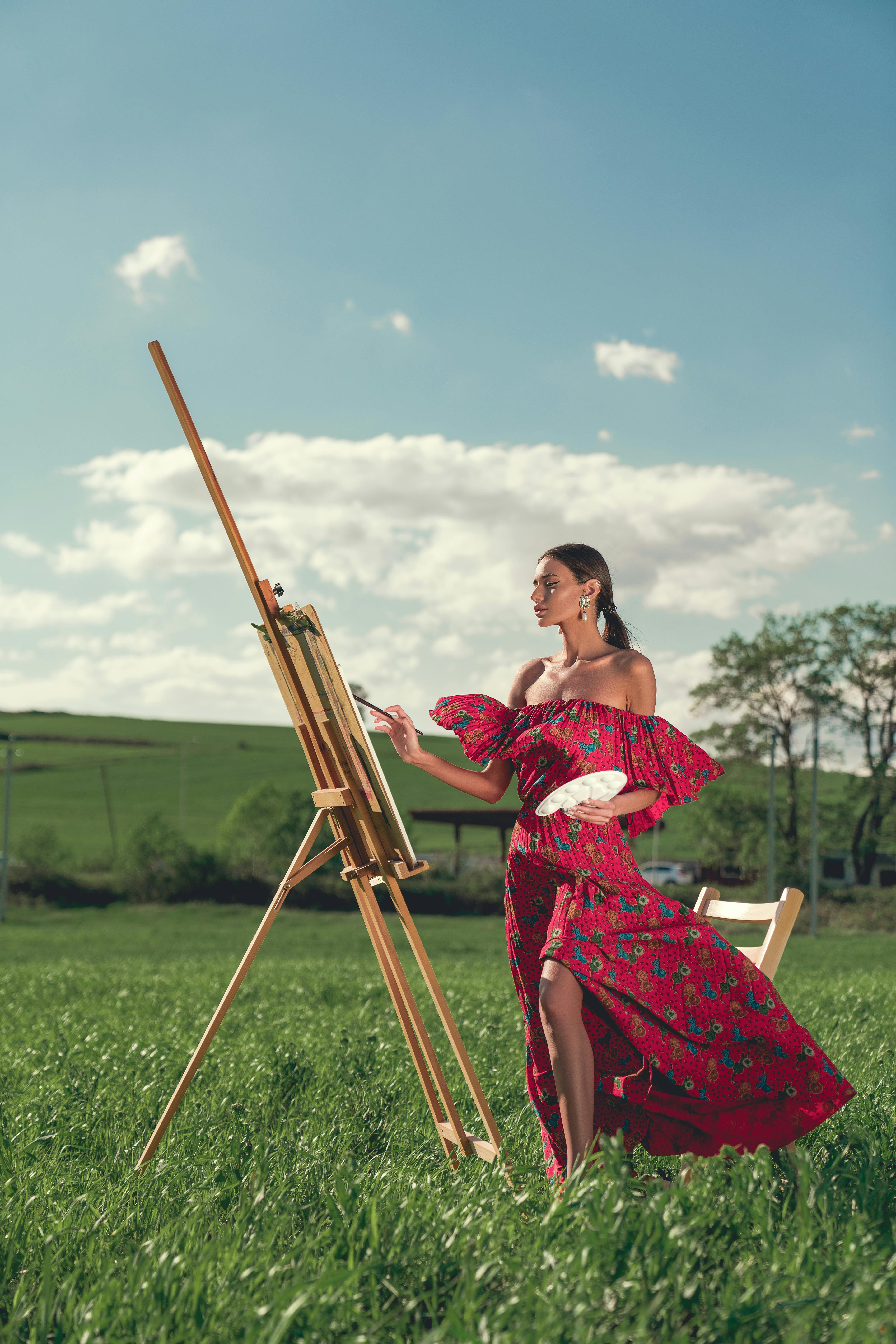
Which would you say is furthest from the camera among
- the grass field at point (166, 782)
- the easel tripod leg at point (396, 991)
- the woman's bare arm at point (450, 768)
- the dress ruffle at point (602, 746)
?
the grass field at point (166, 782)

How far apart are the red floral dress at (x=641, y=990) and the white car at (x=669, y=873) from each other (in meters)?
54.2

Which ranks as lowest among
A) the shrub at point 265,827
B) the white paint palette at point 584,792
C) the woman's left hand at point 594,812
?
the shrub at point 265,827

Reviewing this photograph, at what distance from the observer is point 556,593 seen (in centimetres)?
414

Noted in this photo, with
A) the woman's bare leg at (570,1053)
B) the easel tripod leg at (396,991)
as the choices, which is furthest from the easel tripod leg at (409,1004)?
the woman's bare leg at (570,1053)

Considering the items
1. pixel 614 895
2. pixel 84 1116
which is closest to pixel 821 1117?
pixel 614 895

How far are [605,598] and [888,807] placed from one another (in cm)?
5152

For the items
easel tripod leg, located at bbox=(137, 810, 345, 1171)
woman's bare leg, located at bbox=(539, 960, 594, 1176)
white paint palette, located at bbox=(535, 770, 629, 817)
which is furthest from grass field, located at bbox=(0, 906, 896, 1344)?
white paint palette, located at bbox=(535, 770, 629, 817)

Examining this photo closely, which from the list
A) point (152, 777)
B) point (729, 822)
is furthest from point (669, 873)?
point (152, 777)

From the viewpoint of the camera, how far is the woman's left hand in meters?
3.61

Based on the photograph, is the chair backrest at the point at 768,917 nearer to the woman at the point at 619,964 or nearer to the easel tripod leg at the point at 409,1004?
the woman at the point at 619,964

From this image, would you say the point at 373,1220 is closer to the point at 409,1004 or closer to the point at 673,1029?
the point at 673,1029

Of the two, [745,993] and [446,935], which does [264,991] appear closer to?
Result: [745,993]

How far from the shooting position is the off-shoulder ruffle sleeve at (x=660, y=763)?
3.93m

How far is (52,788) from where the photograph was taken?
265 ft
